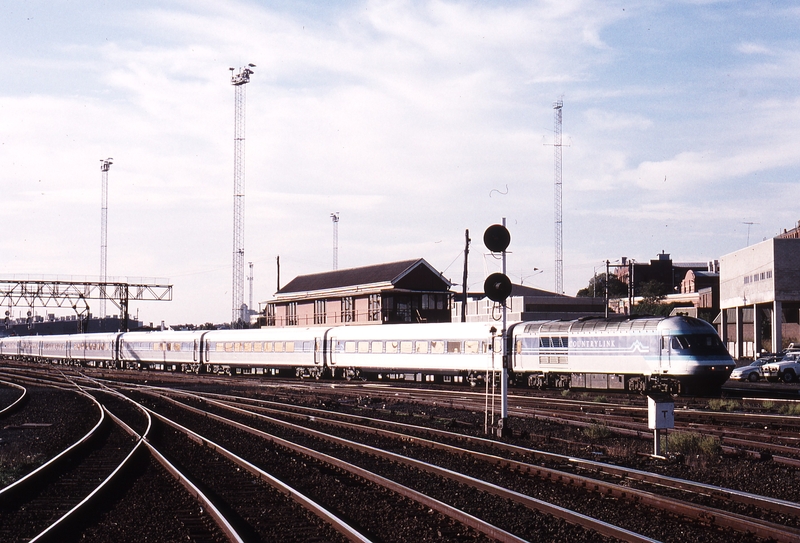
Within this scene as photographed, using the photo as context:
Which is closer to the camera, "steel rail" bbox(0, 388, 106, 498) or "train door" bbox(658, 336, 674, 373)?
"steel rail" bbox(0, 388, 106, 498)

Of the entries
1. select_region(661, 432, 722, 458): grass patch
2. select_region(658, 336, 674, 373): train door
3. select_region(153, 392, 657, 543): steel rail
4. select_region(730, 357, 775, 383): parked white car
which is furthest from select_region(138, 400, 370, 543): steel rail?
select_region(730, 357, 775, 383): parked white car

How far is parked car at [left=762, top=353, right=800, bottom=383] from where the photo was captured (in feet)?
134

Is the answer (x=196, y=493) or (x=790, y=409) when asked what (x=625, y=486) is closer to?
(x=196, y=493)

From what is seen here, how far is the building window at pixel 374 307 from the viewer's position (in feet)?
218

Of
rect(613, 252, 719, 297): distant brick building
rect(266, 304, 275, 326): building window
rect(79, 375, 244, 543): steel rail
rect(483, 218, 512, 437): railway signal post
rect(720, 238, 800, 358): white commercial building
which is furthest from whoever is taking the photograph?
rect(613, 252, 719, 297): distant brick building

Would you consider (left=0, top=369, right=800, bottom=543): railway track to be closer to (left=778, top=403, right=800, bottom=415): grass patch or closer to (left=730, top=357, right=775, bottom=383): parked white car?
(left=778, top=403, right=800, bottom=415): grass patch

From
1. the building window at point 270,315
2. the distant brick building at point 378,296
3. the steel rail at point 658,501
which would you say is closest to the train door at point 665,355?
the steel rail at point 658,501

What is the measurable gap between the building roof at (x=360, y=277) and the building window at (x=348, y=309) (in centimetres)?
119

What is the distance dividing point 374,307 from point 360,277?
654 centimetres

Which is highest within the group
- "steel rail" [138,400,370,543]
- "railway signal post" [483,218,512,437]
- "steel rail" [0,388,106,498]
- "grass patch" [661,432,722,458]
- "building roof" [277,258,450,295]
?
"building roof" [277,258,450,295]

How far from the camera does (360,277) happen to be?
239ft

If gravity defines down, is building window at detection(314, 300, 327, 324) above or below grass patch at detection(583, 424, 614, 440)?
above

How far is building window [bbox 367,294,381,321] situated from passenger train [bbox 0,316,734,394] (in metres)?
10.3

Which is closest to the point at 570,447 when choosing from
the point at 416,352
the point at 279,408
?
the point at 279,408
